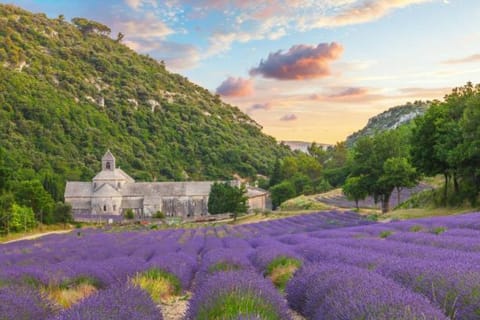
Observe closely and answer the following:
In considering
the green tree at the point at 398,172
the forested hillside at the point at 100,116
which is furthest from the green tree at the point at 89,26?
the green tree at the point at 398,172

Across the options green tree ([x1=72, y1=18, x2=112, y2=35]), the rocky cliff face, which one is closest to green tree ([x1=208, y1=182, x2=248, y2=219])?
the rocky cliff face

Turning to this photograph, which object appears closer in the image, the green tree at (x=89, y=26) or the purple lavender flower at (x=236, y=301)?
the purple lavender flower at (x=236, y=301)

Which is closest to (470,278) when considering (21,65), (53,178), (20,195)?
(20,195)

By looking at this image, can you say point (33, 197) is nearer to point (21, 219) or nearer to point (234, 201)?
point (21, 219)

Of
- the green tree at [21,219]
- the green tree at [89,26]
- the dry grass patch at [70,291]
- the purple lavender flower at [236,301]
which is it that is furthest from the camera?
the green tree at [89,26]

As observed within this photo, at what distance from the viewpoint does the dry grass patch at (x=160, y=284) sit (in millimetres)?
7461

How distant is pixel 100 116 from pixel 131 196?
142ft

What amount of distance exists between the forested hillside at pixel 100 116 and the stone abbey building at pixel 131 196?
19.1 feet

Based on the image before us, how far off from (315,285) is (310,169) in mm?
98571

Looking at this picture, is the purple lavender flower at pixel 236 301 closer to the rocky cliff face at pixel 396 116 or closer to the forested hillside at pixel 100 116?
the forested hillside at pixel 100 116

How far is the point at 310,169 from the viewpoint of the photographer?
338 feet

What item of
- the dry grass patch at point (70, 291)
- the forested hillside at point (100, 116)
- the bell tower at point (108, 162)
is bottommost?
the dry grass patch at point (70, 291)

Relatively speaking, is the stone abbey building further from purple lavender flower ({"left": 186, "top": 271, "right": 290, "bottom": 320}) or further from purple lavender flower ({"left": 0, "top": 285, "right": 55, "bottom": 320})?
purple lavender flower ({"left": 186, "top": 271, "right": 290, "bottom": 320})

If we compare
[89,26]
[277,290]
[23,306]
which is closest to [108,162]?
[277,290]
